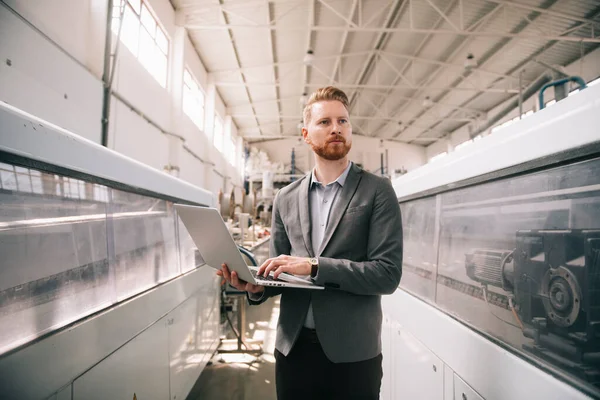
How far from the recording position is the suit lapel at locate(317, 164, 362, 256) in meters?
0.85

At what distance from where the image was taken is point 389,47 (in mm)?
6801

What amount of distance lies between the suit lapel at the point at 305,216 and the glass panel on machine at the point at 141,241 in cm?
67

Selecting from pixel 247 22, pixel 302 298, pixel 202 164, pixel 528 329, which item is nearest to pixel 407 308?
pixel 528 329

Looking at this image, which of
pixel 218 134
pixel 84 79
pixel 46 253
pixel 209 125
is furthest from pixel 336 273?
pixel 218 134

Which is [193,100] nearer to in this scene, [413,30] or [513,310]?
[413,30]

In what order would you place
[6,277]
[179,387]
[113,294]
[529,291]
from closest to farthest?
1. [6,277]
2. [529,291]
3. [113,294]
4. [179,387]

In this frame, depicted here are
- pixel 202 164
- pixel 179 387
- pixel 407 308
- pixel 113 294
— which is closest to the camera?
pixel 113 294

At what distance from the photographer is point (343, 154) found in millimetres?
898

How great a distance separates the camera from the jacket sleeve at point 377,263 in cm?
75

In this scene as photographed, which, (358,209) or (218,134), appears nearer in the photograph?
(358,209)

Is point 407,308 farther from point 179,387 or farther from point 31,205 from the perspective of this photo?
point 31,205

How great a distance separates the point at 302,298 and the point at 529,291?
1.96ft

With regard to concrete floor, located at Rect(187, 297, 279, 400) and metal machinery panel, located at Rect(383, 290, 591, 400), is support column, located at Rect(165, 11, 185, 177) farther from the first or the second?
metal machinery panel, located at Rect(383, 290, 591, 400)

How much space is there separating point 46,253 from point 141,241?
50 cm
